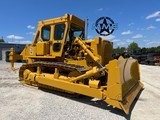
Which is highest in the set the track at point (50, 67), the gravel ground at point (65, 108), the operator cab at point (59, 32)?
the operator cab at point (59, 32)

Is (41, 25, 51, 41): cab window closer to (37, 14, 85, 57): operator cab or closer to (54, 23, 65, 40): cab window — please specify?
(37, 14, 85, 57): operator cab

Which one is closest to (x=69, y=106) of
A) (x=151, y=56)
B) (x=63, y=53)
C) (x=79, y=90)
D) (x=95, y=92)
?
(x=79, y=90)

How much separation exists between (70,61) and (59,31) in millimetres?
1371

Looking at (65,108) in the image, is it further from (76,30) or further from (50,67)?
(76,30)

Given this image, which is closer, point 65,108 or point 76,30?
point 65,108

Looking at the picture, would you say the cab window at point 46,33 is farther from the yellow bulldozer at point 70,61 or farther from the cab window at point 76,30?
the cab window at point 76,30

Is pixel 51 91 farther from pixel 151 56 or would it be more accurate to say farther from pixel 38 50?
pixel 151 56

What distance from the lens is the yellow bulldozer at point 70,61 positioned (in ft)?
12.4

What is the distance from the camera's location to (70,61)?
477cm

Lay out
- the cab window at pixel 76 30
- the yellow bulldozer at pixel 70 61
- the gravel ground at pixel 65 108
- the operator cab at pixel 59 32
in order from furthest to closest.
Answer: the cab window at pixel 76 30 < the operator cab at pixel 59 32 < the yellow bulldozer at pixel 70 61 < the gravel ground at pixel 65 108

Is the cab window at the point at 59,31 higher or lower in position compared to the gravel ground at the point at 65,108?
higher

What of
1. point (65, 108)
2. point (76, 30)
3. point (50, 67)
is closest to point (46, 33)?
point (76, 30)

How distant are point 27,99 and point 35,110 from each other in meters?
0.95

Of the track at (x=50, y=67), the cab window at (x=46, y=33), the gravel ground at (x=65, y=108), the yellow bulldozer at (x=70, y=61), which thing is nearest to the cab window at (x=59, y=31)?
the yellow bulldozer at (x=70, y=61)
